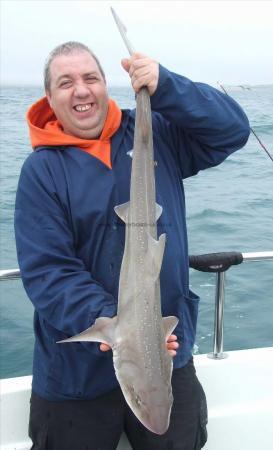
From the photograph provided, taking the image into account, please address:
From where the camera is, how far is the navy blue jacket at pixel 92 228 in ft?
9.07

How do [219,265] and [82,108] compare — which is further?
[219,265]

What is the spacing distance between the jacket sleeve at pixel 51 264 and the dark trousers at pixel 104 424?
1.35ft

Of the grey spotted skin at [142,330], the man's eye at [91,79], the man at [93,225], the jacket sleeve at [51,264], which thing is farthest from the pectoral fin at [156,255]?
the man's eye at [91,79]

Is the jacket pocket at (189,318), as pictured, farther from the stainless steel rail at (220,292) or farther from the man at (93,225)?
the stainless steel rail at (220,292)

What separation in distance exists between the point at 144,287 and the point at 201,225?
10.8m

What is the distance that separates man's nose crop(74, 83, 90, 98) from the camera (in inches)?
117

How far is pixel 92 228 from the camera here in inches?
115

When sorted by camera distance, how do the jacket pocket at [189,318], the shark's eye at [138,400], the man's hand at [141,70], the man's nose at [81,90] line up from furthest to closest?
the jacket pocket at [189,318], the man's nose at [81,90], the man's hand at [141,70], the shark's eye at [138,400]

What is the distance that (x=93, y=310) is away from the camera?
8.52ft

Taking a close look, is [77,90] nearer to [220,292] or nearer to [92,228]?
[92,228]

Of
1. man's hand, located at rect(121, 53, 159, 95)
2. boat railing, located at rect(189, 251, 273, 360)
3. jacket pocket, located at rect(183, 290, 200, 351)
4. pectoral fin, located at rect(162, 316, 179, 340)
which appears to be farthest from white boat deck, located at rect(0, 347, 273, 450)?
man's hand, located at rect(121, 53, 159, 95)

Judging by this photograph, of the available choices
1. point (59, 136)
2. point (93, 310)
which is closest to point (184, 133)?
point (59, 136)

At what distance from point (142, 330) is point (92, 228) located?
2.68 ft

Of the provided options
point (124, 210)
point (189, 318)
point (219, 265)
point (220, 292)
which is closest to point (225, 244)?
point (220, 292)
